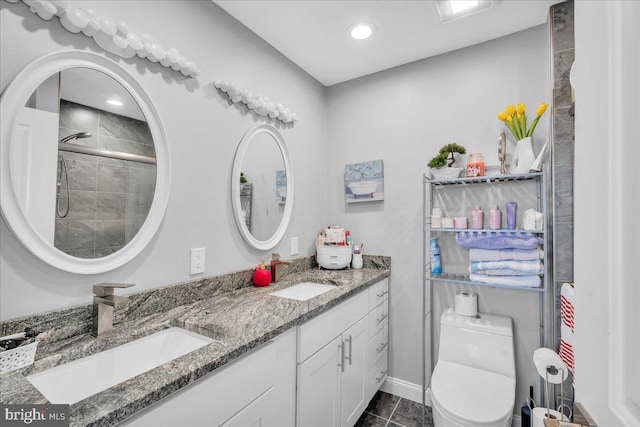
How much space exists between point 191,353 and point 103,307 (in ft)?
1.42

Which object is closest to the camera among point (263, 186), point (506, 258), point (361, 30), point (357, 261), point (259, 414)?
point (259, 414)

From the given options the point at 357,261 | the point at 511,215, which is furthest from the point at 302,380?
the point at 511,215

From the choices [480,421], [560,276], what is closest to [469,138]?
[560,276]

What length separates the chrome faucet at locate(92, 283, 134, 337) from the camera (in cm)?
108

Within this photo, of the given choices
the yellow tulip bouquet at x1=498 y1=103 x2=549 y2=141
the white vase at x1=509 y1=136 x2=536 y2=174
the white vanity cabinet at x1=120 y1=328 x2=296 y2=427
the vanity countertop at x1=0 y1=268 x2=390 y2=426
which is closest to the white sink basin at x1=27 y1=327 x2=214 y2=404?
the vanity countertop at x1=0 y1=268 x2=390 y2=426

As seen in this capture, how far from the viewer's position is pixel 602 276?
1.54 feet

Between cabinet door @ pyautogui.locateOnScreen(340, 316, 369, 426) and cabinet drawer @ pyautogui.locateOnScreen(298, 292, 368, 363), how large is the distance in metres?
0.06

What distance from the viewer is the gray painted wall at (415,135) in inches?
75.2

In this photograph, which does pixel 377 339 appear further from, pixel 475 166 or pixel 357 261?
pixel 475 166

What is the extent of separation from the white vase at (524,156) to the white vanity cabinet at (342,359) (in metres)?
1.16

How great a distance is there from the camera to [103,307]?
1.10 meters

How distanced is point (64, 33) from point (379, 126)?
77.1 inches

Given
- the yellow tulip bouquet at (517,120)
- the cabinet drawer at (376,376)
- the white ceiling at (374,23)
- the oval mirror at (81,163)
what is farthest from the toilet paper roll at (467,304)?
the oval mirror at (81,163)

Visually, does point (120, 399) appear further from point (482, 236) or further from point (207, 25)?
point (482, 236)
